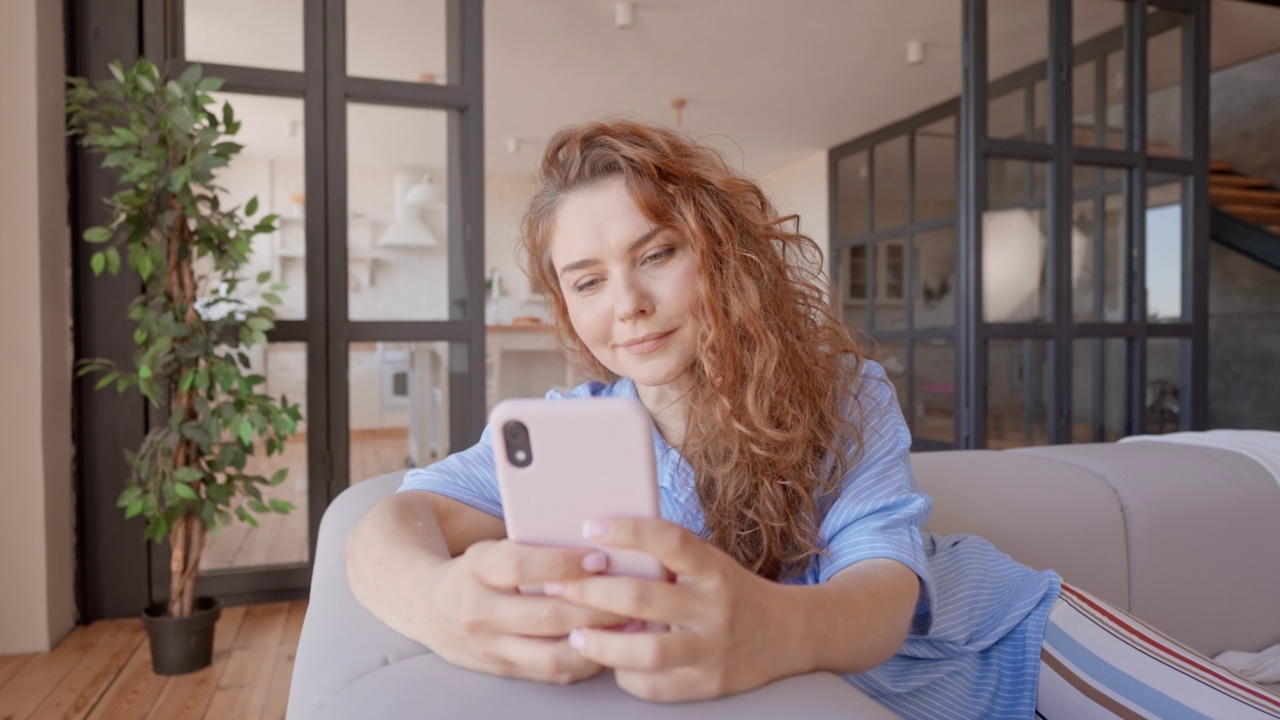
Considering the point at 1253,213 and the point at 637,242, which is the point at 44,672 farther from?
the point at 1253,213

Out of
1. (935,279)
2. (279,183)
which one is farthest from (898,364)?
(279,183)

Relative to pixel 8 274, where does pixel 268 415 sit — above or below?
below

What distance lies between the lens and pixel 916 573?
766mm

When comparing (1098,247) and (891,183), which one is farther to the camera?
(891,183)

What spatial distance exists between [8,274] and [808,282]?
228 centimetres

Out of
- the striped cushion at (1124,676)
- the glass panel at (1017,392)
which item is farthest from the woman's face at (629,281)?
the glass panel at (1017,392)

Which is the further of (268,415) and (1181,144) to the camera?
(1181,144)

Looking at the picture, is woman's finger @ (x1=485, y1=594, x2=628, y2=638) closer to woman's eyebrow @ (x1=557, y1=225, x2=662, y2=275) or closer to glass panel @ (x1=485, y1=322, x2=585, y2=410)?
woman's eyebrow @ (x1=557, y1=225, x2=662, y2=275)

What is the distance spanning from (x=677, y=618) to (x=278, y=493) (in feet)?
8.26

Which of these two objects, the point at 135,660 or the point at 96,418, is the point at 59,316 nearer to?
the point at 96,418

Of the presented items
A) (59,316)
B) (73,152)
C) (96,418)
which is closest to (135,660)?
(96,418)

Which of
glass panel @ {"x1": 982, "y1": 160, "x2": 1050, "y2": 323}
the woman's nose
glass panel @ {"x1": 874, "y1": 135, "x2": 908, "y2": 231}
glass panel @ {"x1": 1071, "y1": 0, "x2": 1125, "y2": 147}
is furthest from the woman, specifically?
glass panel @ {"x1": 874, "y1": 135, "x2": 908, "y2": 231}

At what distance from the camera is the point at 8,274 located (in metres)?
2.21

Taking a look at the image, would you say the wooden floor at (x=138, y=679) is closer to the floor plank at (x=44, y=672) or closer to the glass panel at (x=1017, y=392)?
the floor plank at (x=44, y=672)
